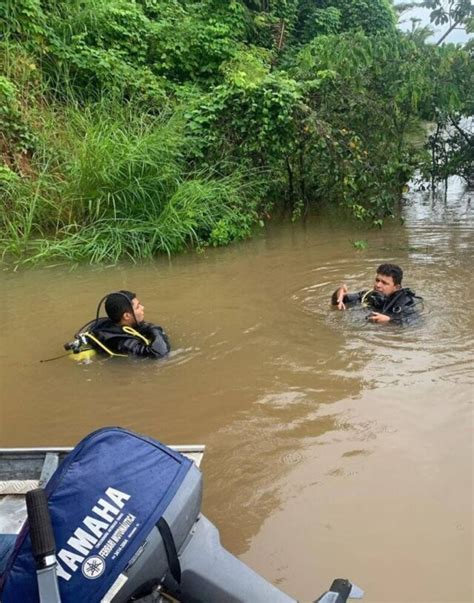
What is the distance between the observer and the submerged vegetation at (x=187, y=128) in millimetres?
8914

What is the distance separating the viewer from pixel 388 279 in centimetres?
606

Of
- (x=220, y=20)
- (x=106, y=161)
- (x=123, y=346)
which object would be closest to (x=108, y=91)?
(x=106, y=161)

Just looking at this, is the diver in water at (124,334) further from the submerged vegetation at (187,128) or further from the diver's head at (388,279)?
the submerged vegetation at (187,128)

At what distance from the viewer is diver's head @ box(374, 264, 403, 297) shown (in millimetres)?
6047

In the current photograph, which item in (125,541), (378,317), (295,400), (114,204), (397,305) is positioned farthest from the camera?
(114,204)

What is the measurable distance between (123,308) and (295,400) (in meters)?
1.65

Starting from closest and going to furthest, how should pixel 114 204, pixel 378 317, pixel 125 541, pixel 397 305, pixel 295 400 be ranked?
pixel 125 541
pixel 295 400
pixel 378 317
pixel 397 305
pixel 114 204

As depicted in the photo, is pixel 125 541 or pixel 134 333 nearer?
pixel 125 541

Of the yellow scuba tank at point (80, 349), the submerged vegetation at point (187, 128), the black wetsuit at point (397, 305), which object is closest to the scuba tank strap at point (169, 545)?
the yellow scuba tank at point (80, 349)

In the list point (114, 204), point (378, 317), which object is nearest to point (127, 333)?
point (378, 317)

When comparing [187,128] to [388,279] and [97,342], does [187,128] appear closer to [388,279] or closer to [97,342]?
[388,279]

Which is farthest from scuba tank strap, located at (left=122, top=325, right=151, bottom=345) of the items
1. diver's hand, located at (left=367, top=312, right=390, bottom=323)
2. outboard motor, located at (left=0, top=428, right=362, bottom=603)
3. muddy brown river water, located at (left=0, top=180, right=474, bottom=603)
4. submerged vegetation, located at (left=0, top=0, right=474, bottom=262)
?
submerged vegetation, located at (left=0, top=0, right=474, bottom=262)

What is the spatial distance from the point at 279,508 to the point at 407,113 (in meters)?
9.43

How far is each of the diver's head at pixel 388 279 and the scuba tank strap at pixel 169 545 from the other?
14.0 feet
